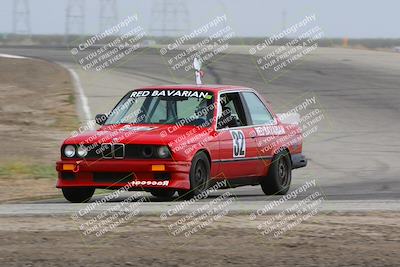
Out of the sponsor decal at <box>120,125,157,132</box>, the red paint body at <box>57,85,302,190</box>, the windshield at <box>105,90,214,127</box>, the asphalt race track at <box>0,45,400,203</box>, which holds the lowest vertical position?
the asphalt race track at <box>0,45,400,203</box>

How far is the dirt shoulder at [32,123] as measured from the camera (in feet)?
50.3

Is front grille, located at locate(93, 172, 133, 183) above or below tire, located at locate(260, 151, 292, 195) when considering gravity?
above

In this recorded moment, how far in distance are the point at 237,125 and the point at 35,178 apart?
4.23m

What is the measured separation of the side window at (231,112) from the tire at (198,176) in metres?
0.70

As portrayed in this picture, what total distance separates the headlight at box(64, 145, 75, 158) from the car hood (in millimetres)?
61

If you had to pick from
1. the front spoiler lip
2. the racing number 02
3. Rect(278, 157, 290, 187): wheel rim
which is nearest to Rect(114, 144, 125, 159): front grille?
the racing number 02

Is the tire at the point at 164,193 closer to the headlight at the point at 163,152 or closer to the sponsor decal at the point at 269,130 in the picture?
the headlight at the point at 163,152

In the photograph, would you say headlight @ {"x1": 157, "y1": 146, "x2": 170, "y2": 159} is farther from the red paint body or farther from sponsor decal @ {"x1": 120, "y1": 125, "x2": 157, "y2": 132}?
sponsor decal @ {"x1": 120, "y1": 125, "x2": 157, "y2": 132}

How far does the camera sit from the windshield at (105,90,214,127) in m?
12.4

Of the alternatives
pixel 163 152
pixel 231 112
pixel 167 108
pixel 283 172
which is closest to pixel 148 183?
pixel 163 152

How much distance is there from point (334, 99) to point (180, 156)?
733 inches

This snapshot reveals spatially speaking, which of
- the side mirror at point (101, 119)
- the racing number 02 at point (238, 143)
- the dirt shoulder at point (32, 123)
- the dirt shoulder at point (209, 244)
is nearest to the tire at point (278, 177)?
the racing number 02 at point (238, 143)

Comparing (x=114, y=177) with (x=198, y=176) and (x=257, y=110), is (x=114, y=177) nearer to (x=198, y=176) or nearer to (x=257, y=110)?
(x=198, y=176)

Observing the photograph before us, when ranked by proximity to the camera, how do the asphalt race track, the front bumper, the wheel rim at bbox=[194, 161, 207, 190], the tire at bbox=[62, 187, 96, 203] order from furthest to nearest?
the asphalt race track
the tire at bbox=[62, 187, 96, 203]
the wheel rim at bbox=[194, 161, 207, 190]
the front bumper
